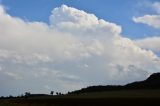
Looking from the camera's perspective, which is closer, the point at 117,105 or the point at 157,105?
the point at 157,105

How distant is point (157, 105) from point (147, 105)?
4008mm

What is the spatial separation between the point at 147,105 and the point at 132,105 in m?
4.03

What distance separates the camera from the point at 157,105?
101 meters

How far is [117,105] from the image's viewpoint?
4306 inches

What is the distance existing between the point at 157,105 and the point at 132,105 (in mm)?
7756

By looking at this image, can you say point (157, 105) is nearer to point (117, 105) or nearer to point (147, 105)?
point (147, 105)

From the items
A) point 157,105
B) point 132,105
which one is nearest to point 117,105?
point 132,105

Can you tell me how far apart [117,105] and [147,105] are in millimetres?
8531

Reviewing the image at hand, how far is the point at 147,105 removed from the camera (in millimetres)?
104312

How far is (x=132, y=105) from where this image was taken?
10650 cm

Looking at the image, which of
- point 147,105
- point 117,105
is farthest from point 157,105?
point 117,105

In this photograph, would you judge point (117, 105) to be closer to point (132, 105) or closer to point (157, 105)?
point (132, 105)
